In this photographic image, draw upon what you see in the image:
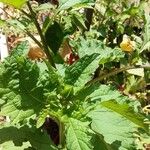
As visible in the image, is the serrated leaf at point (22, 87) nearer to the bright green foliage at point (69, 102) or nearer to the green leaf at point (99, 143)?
the bright green foliage at point (69, 102)

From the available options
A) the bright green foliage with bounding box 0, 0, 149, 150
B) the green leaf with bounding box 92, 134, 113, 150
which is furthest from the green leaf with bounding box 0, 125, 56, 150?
the green leaf with bounding box 92, 134, 113, 150

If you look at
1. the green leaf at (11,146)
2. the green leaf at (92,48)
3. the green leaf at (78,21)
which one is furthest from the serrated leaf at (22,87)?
the green leaf at (78,21)

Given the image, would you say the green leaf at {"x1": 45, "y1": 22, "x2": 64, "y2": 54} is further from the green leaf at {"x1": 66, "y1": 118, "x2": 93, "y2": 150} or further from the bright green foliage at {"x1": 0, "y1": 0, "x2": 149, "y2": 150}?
the green leaf at {"x1": 66, "y1": 118, "x2": 93, "y2": 150}

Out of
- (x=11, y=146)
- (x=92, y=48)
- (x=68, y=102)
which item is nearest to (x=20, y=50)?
(x=68, y=102)

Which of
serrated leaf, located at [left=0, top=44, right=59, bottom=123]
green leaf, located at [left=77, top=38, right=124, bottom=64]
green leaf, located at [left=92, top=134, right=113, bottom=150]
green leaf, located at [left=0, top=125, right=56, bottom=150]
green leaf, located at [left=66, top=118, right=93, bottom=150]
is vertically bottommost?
green leaf, located at [left=92, top=134, right=113, bottom=150]

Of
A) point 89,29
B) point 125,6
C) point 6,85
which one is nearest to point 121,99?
point 6,85

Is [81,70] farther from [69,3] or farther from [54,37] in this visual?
[54,37]
